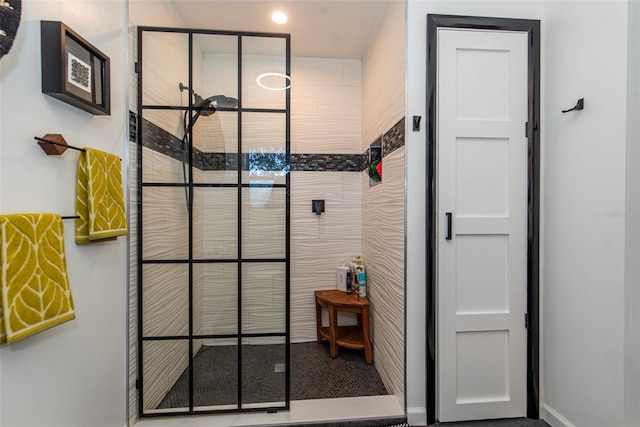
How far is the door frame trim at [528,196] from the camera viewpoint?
58.4 inches

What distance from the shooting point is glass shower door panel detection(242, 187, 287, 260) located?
156 cm

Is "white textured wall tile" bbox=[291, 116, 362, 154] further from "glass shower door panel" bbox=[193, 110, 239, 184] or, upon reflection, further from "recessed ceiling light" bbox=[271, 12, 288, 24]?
"glass shower door panel" bbox=[193, 110, 239, 184]

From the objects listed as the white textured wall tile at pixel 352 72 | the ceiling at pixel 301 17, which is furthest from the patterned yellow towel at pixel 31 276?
the white textured wall tile at pixel 352 72

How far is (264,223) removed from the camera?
157 cm

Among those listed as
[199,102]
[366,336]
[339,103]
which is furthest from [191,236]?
[339,103]

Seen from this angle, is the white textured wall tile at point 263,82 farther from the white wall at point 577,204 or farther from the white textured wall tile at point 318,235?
the white textured wall tile at point 318,235

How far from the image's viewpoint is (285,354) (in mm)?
1598

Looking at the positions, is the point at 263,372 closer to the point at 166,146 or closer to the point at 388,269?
the point at 388,269

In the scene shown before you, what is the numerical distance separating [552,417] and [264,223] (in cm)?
186

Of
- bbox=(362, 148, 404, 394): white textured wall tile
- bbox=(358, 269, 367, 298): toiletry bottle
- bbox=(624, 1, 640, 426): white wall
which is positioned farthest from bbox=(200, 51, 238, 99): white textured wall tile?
bbox=(624, 1, 640, 426): white wall

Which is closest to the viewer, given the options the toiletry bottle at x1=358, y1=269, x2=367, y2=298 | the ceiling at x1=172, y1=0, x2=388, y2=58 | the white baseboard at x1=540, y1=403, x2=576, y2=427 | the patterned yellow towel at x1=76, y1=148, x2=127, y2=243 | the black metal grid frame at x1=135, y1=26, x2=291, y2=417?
the patterned yellow towel at x1=76, y1=148, x2=127, y2=243

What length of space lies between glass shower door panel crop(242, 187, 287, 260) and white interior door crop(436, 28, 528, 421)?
34.3 inches

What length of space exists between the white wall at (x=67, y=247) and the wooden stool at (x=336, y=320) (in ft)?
4.43

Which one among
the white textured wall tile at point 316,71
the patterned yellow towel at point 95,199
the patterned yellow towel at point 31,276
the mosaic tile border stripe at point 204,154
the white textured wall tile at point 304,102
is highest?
the white textured wall tile at point 316,71
